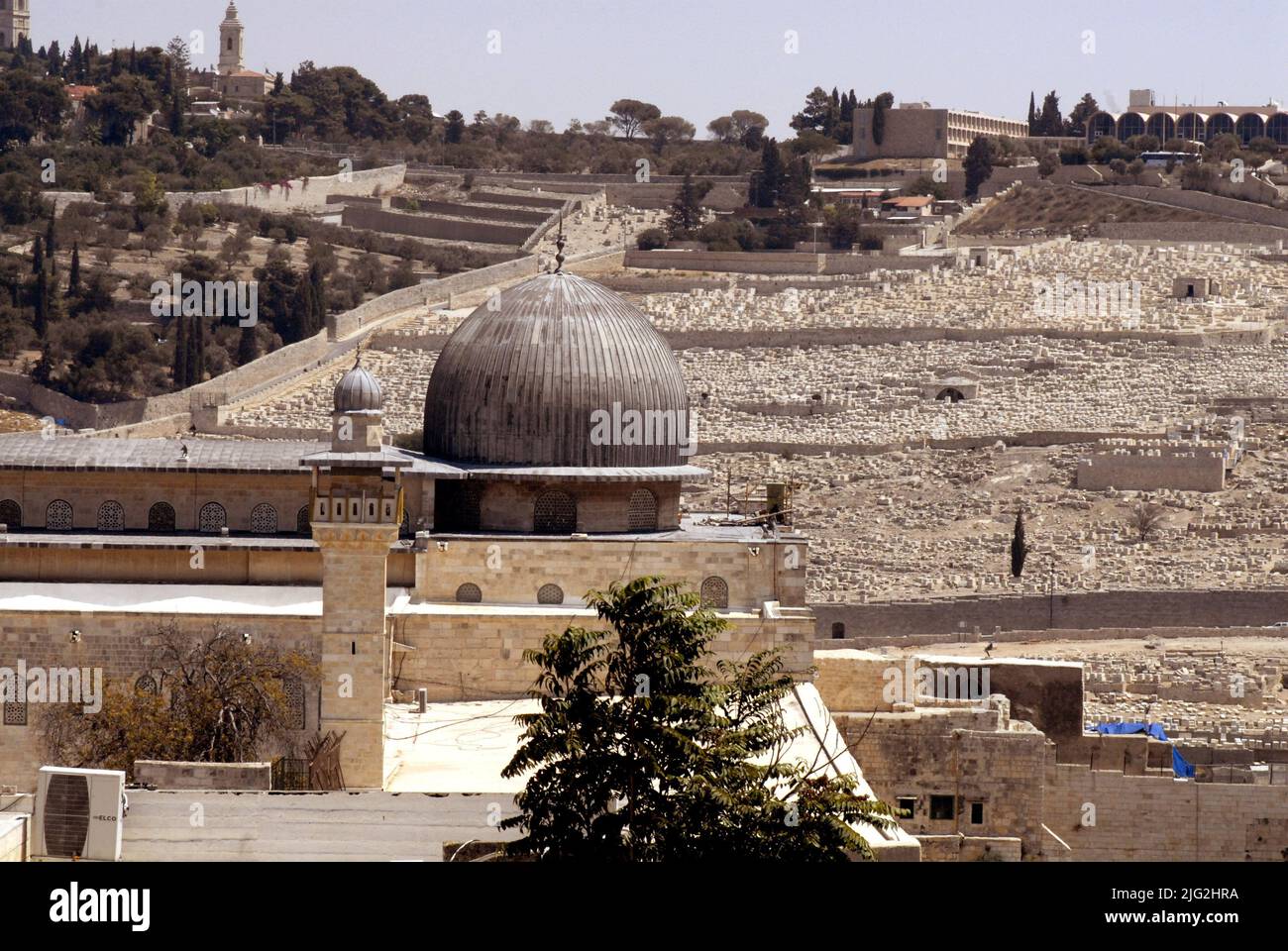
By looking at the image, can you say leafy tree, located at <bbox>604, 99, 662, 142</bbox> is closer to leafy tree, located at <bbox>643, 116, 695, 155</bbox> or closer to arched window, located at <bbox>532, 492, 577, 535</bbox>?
leafy tree, located at <bbox>643, 116, 695, 155</bbox>

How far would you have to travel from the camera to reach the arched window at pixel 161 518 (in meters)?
30.4

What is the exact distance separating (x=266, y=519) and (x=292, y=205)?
231ft

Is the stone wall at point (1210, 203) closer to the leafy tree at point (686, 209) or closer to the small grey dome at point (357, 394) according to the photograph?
the leafy tree at point (686, 209)

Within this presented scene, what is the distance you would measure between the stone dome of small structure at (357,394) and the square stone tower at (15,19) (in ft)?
453

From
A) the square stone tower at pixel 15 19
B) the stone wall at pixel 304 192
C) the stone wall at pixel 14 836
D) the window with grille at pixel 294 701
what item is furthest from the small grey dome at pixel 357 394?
the square stone tower at pixel 15 19

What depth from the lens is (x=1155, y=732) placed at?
3675 cm

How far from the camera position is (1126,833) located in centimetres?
2881

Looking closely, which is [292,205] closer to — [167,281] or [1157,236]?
[167,281]

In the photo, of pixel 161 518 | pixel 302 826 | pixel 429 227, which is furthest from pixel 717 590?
pixel 429 227

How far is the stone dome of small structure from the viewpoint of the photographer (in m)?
26.4

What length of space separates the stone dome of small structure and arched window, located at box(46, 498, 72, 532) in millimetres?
4978

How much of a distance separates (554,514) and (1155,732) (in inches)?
390

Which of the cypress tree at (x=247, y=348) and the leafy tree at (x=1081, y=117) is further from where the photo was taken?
the leafy tree at (x=1081, y=117)
